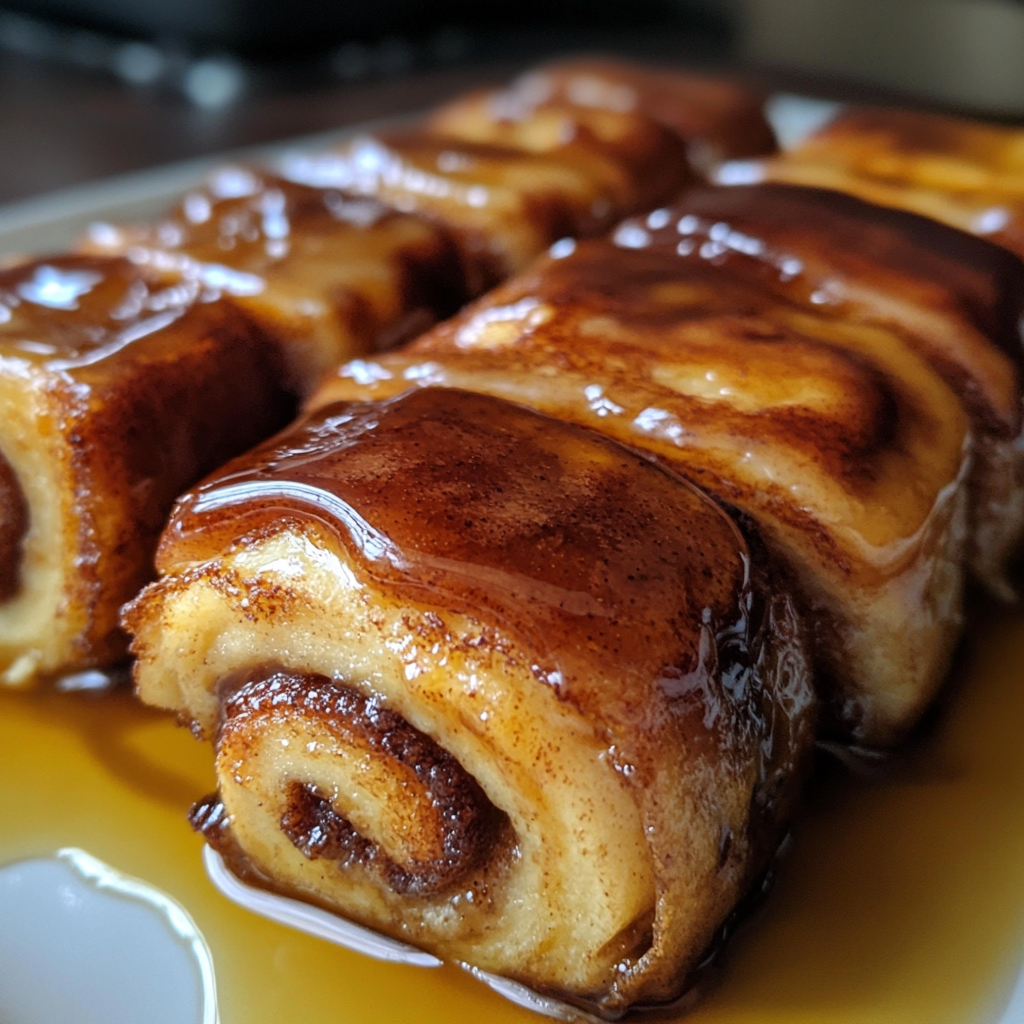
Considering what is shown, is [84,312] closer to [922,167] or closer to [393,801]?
[393,801]

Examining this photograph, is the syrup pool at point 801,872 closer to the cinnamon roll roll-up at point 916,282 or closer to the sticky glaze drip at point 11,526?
the sticky glaze drip at point 11,526

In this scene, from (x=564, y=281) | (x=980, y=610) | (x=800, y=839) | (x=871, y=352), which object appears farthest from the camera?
(x=980, y=610)

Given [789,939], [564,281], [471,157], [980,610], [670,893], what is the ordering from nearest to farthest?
[670,893] → [789,939] → [564,281] → [980,610] → [471,157]

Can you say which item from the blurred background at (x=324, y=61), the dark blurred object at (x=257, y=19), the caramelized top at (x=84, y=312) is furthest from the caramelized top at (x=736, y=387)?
the dark blurred object at (x=257, y=19)

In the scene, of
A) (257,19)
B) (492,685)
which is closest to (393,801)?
(492,685)

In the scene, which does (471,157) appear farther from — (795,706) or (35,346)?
(795,706)

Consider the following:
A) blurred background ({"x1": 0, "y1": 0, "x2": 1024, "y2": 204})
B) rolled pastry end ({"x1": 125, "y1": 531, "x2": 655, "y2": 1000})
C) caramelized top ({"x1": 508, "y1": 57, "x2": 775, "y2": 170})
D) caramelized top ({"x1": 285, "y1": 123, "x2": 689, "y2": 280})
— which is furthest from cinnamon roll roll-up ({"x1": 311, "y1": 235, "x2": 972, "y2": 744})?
blurred background ({"x1": 0, "y1": 0, "x2": 1024, "y2": 204})

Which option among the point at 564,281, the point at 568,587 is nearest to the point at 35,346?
the point at 564,281
